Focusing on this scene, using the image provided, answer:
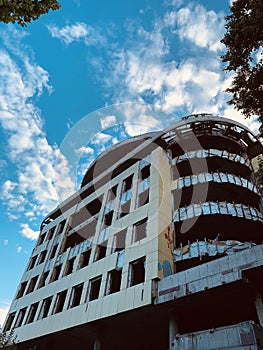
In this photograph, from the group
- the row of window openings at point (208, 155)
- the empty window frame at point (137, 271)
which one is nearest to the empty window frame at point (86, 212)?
the row of window openings at point (208, 155)

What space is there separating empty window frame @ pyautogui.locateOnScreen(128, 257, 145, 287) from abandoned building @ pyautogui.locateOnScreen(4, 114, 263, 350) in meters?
0.07

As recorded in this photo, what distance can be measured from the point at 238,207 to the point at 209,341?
10637mm

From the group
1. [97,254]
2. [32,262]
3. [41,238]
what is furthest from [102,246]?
[41,238]

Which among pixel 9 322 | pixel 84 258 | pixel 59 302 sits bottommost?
pixel 9 322

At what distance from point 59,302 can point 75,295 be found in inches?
81.5

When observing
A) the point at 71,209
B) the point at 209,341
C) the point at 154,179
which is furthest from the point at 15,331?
the point at 209,341

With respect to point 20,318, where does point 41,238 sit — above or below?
above

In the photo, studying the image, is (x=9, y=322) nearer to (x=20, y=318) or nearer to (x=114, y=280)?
(x=20, y=318)

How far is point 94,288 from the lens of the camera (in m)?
19.4

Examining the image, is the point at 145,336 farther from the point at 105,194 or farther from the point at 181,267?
the point at 105,194

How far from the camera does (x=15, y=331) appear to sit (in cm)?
2342

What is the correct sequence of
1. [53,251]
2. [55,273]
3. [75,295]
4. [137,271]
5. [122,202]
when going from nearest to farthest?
1. [137,271]
2. [75,295]
3. [122,202]
4. [55,273]
5. [53,251]

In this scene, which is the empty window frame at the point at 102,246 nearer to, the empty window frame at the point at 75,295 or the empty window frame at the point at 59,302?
the empty window frame at the point at 75,295

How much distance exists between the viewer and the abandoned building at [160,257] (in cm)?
1350
